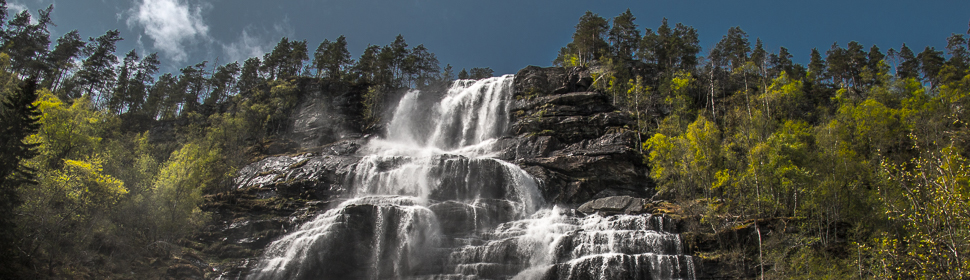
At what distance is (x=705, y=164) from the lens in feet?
91.7

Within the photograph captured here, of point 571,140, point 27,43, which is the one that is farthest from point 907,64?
point 27,43

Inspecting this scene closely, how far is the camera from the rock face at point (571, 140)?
3544 centimetres

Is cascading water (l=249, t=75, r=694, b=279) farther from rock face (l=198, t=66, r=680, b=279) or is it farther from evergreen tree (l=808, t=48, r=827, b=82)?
evergreen tree (l=808, t=48, r=827, b=82)

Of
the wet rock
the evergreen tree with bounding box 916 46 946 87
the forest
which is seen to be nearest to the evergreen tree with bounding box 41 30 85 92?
the forest

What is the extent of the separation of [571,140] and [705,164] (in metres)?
13.6

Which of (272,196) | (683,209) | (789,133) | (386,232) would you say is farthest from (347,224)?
(789,133)

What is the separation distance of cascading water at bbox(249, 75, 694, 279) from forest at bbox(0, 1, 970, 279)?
4.85 m

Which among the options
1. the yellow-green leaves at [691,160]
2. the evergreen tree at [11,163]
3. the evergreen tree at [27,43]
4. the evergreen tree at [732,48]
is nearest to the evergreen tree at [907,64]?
the evergreen tree at [732,48]

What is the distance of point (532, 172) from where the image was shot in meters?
36.2

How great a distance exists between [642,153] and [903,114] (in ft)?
54.0

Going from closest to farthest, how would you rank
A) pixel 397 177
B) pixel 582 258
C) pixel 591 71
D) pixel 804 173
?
1. pixel 582 258
2. pixel 804 173
3. pixel 397 177
4. pixel 591 71

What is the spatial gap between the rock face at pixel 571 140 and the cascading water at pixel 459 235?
2982 millimetres

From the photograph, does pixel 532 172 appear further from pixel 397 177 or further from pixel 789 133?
pixel 789 133

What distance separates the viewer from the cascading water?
76.3 ft
